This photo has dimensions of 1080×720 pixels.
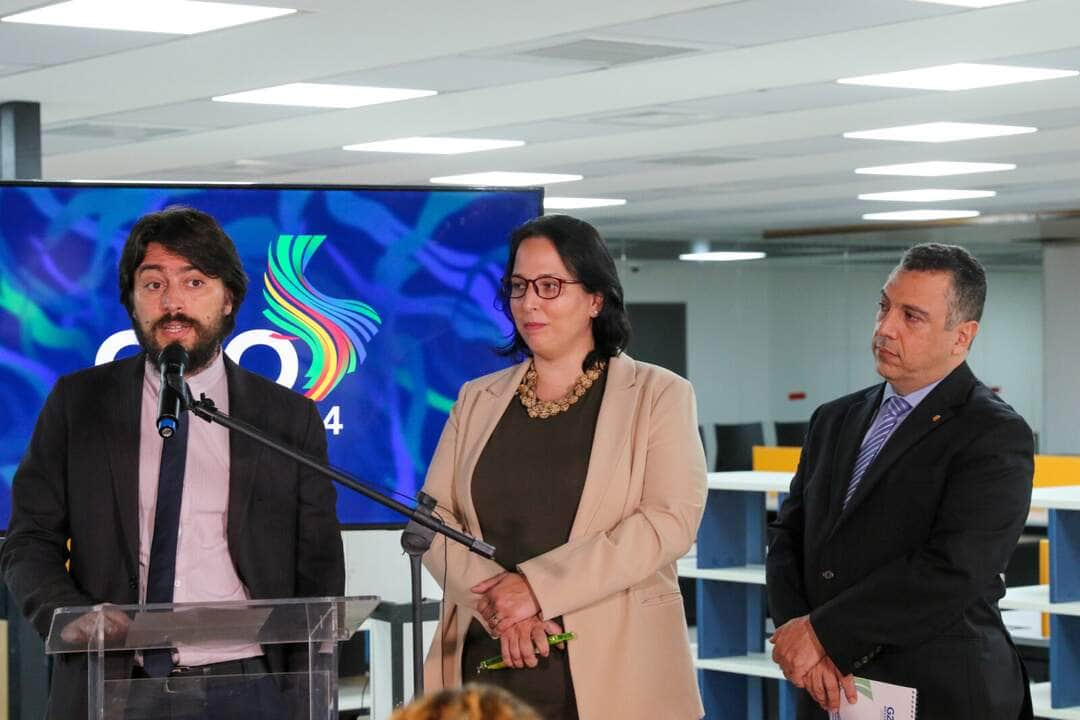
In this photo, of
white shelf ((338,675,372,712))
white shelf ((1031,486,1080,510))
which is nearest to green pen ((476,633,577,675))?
white shelf ((338,675,372,712))

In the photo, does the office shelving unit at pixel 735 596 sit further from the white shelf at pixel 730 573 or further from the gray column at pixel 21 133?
the gray column at pixel 21 133

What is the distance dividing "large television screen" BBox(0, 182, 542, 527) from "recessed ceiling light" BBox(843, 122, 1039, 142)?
5.74 meters

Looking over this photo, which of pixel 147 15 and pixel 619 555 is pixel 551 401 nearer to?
pixel 619 555

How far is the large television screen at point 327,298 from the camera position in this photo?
388 cm

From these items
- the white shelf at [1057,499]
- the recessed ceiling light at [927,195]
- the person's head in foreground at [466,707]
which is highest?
the recessed ceiling light at [927,195]

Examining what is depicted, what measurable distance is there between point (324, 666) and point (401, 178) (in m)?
9.75

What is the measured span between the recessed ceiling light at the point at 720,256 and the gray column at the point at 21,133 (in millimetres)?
11022

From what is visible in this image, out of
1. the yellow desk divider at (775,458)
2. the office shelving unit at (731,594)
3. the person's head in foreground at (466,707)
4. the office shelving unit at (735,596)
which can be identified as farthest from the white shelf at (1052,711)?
the yellow desk divider at (775,458)

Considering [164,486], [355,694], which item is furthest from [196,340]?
[355,694]

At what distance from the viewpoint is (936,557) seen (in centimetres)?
310

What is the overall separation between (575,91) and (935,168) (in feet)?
15.1

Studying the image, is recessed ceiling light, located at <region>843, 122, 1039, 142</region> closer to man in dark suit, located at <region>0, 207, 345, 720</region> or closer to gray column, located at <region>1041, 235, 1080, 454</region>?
man in dark suit, located at <region>0, 207, 345, 720</region>

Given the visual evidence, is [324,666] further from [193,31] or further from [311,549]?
[193,31]

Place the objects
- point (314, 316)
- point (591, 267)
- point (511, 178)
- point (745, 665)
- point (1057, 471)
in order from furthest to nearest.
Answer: point (511, 178)
point (1057, 471)
point (745, 665)
point (314, 316)
point (591, 267)
